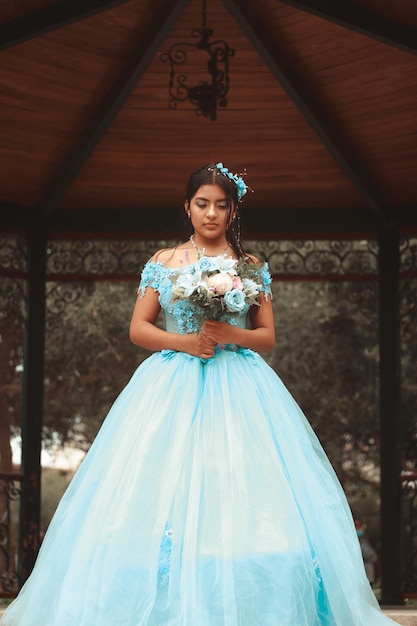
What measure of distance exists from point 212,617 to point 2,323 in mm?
5597

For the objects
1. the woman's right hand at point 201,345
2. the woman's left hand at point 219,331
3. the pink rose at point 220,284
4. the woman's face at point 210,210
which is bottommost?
the woman's right hand at point 201,345

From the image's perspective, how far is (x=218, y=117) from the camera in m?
7.69

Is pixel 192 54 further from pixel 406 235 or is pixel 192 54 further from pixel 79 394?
pixel 79 394

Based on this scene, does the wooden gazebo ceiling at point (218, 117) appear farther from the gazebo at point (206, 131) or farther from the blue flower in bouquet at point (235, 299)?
the blue flower in bouquet at point (235, 299)

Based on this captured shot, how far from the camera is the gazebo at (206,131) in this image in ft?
21.8

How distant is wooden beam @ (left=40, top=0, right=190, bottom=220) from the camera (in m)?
6.61

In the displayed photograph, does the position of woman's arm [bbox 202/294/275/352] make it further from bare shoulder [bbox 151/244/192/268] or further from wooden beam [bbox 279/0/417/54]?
wooden beam [bbox 279/0/417/54]

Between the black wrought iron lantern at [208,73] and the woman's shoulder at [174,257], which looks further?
the black wrought iron lantern at [208,73]

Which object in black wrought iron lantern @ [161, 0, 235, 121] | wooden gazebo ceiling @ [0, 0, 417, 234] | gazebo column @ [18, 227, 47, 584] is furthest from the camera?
gazebo column @ [18, 227, 47, 584]

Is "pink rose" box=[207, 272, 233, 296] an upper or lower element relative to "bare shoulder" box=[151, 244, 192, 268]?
lower

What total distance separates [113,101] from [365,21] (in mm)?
1907

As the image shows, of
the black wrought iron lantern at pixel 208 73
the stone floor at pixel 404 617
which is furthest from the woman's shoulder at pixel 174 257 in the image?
the black wrought iron lantern at pixel 208 73

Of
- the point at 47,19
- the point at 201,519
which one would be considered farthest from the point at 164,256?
the point at 47,19

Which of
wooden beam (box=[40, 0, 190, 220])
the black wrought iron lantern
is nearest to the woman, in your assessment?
wooden beam (box=[40, 0, 190, 220])
